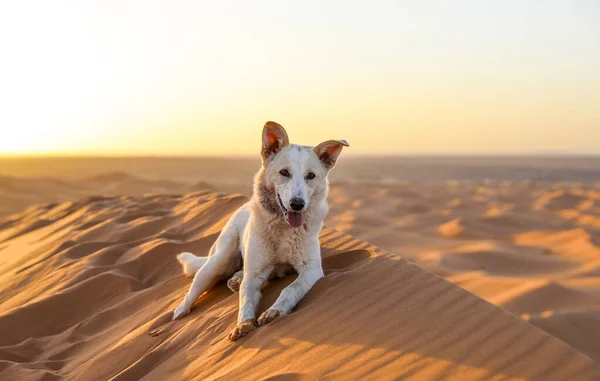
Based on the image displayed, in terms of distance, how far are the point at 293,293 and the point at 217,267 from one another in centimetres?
117

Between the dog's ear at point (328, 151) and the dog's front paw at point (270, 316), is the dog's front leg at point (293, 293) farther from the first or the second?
the dog's ear at point (328, 151)

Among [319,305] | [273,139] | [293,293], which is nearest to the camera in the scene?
[319,305]

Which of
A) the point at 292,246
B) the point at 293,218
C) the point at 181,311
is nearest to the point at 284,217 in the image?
the point at 293,218

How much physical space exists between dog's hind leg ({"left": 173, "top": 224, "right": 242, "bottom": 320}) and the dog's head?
2.71ft

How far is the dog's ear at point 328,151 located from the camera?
416 centimetres

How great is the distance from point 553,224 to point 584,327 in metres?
7.99

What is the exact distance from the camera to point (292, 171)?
3971 mm

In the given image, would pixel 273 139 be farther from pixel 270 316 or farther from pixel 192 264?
pixel 192 264

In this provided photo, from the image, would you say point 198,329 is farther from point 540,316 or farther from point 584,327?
point 584,327

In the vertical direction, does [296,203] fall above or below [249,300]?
above

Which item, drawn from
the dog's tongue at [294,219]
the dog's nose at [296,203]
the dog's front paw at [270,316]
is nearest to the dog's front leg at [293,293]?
the dog's front paw at [270,316]

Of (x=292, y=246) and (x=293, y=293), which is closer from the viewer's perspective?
(x=293, y=293)

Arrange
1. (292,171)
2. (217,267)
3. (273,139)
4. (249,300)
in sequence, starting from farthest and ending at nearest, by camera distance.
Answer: (217,267)
(273,139)
(292,171)
(249,300)

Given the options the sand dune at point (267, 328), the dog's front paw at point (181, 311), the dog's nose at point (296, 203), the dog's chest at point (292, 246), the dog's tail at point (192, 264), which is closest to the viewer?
the sand dune at point (267, 328)
